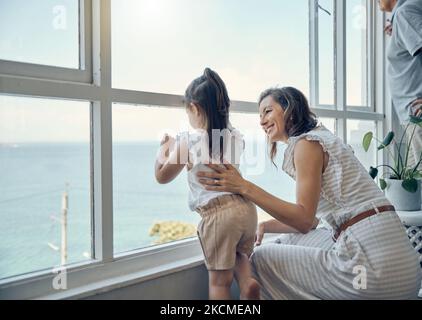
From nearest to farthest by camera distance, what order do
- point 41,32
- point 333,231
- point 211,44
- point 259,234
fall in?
point 41,32 < point 333,231 < point 259,234 < point 211,44

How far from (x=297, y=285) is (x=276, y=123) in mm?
549

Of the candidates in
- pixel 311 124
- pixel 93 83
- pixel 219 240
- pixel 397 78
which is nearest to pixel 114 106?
pixel 93 83

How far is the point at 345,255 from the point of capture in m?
1.29

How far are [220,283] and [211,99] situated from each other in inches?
22.9

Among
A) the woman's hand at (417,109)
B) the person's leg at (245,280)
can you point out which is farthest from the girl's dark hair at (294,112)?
the woman's hand at (417,109)

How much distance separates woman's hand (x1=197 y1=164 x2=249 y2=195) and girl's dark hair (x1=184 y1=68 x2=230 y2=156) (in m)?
0.08

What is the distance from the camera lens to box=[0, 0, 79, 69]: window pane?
1131 mm

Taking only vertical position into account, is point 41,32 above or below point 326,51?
below

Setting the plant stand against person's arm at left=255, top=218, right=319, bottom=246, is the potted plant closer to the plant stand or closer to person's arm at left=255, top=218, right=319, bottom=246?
the plant stand

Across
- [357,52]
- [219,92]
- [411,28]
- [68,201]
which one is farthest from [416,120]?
[68,201]

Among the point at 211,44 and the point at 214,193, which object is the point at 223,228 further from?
the point at 211,44

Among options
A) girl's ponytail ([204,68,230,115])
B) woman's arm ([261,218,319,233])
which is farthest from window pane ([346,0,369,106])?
girl's ponytail ([204,68,230,115])

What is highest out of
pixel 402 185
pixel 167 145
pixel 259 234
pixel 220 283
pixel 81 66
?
pixel 81 66

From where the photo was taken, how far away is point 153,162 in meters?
1.46
